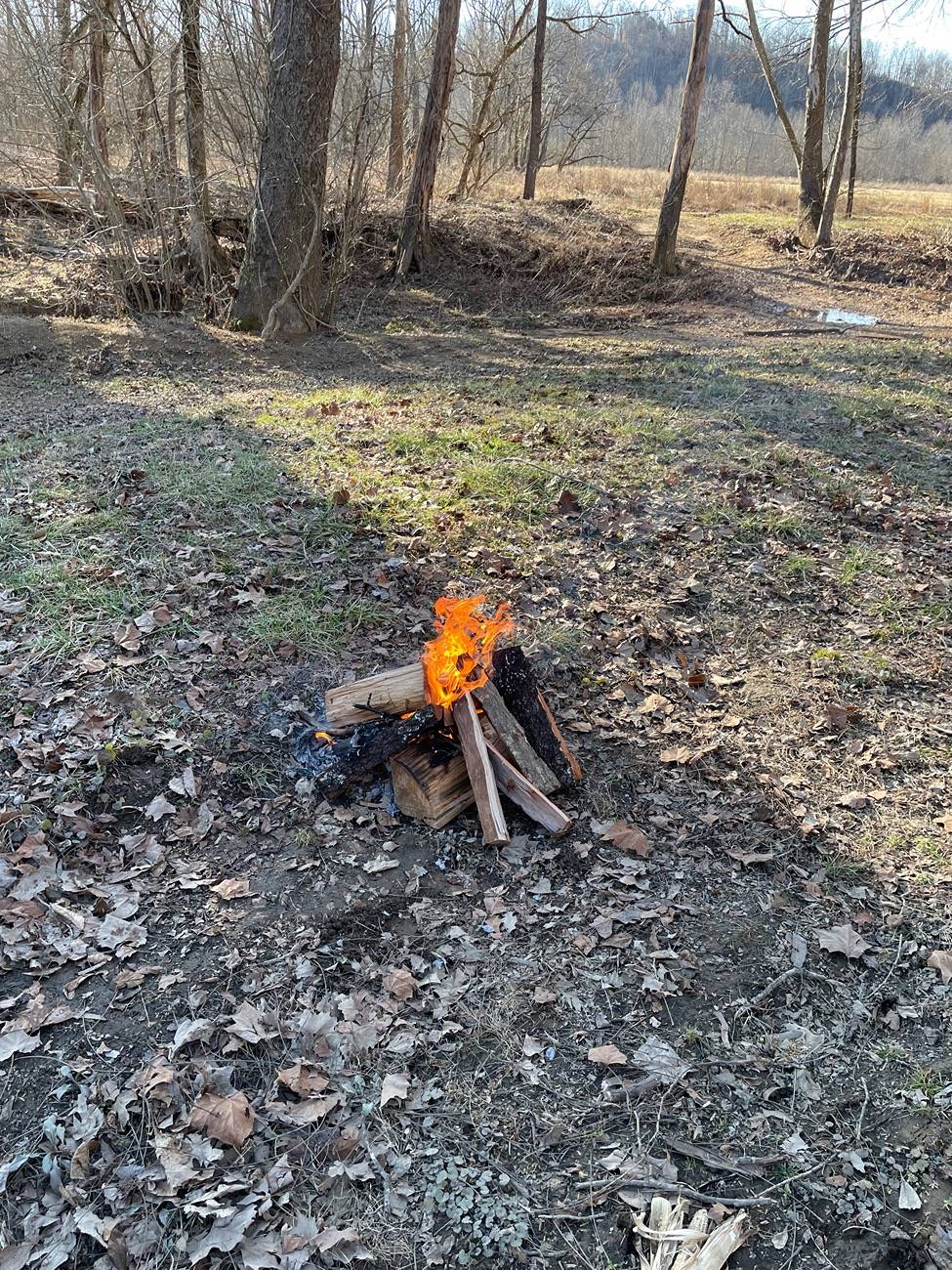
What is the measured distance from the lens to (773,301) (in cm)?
1311

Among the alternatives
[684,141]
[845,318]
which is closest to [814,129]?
[684,141]

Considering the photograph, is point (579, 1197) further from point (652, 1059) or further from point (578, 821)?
point (578, 821)

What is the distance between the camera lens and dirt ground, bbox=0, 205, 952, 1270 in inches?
93.4

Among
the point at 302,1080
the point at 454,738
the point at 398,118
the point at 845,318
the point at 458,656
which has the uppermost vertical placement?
the point at 398,118

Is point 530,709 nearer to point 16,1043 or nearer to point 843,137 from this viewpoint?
point 16,1043

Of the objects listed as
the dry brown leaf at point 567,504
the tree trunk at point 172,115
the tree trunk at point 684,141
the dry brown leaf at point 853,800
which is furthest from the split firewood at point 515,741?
the tree trunk at point 684,141

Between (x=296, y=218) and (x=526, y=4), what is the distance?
13.0 m

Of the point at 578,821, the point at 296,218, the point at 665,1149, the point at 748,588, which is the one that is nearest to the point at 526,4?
the point at 296,218

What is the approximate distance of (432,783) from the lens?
11.8ft

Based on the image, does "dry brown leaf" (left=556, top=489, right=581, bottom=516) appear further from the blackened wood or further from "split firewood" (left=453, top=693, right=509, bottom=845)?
"split firewood" (left=453, top=693, right=509, bottom=845)

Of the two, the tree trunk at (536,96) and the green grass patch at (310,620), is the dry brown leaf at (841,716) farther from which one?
the tree trunk at (536,96)

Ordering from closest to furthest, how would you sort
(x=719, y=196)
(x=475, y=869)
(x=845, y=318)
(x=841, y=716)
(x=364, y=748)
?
(x=475, y=869) < (x=364, y=748) < (x=841, y=716) < (x=845, y=318) < (x=719, y=196)

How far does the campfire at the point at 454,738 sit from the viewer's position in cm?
358

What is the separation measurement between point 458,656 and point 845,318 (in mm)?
11322
